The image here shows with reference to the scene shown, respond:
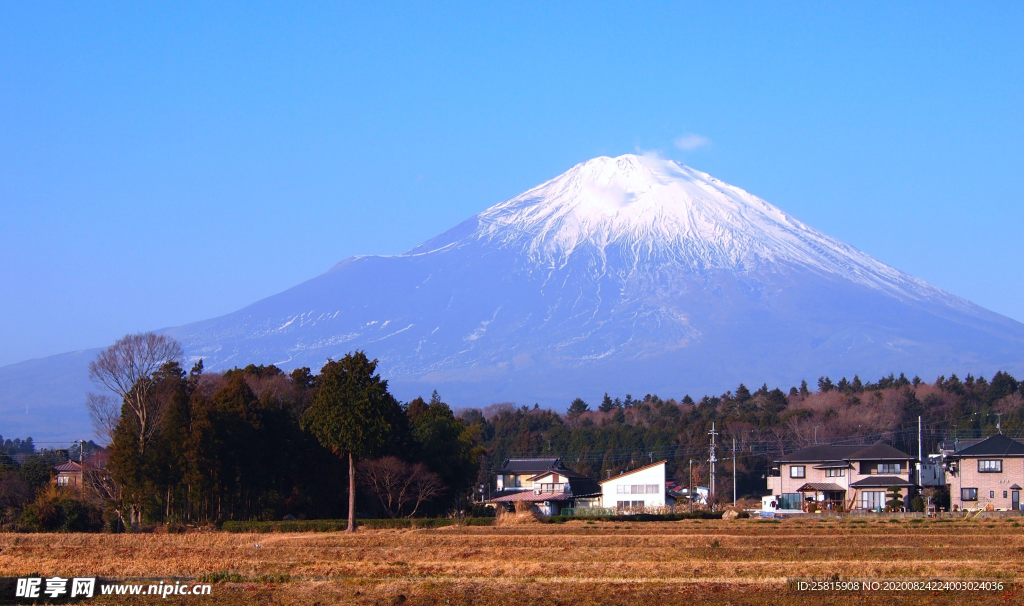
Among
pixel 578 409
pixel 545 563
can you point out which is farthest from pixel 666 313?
pixel 545 563

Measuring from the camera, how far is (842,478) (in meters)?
57.7

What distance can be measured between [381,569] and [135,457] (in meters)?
23.6

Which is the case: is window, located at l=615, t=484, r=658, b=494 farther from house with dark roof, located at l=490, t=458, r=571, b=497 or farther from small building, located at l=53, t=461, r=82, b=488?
small building, located at l=53, t=461, r=82, b=488

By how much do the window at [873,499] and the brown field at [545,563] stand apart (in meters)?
23.8

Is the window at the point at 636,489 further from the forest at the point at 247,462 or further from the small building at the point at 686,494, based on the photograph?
the forest at the point at 247,462

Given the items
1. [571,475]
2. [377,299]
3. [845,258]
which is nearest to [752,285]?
[845,258]

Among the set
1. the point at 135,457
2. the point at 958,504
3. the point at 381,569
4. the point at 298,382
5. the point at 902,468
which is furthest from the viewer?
the point at 298,382

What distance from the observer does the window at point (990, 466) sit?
169ft

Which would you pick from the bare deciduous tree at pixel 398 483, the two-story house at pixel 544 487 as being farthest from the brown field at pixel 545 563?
the two-story house at pixel 544 487

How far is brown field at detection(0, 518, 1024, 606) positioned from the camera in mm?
16250

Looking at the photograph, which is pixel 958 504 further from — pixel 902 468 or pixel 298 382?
pixel 298 382

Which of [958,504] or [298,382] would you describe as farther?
[298,382]

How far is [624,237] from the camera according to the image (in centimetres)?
19862

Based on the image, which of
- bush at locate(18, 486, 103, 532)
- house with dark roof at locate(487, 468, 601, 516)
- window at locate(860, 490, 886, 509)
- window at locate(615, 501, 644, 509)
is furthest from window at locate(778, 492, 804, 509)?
bush at locate(18, 486, 103, 532)
